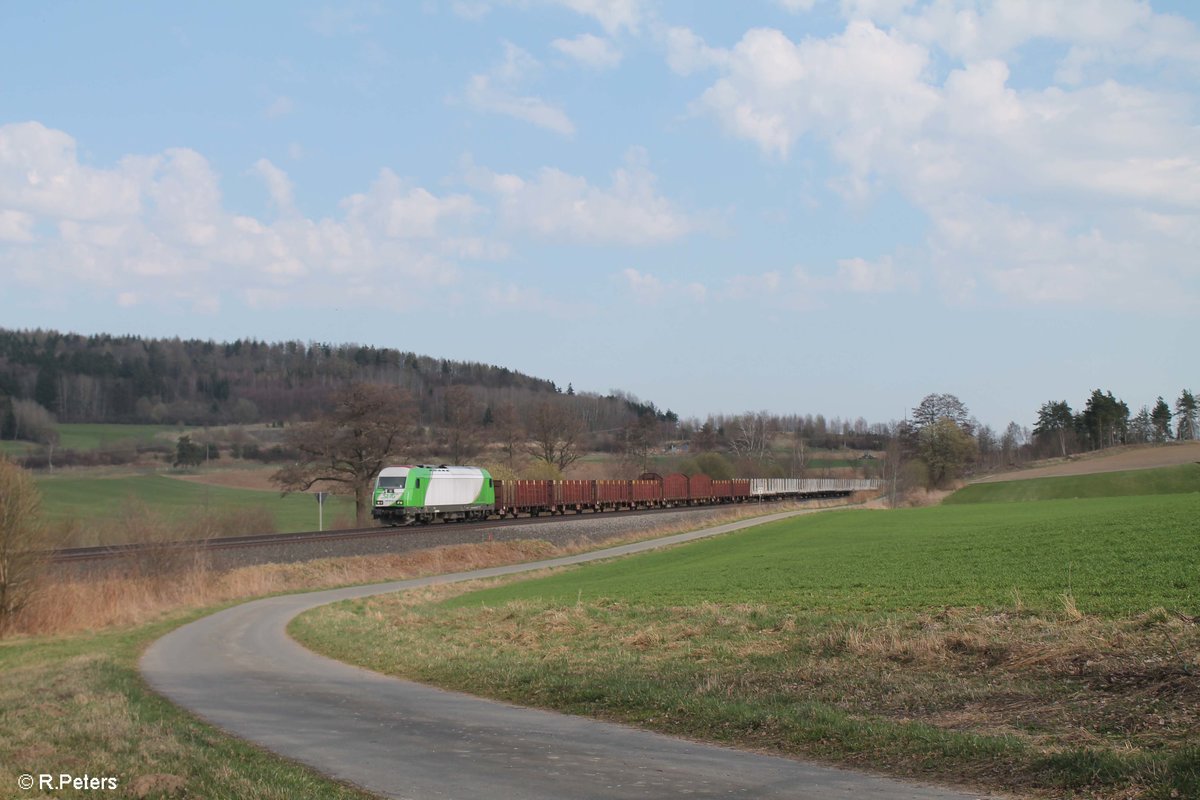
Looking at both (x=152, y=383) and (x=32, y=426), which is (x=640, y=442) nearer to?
(x=32, y=426)

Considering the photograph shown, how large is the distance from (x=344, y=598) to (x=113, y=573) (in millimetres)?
8324

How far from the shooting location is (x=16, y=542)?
27.7 metres

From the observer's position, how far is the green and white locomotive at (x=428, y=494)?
53.5 metres

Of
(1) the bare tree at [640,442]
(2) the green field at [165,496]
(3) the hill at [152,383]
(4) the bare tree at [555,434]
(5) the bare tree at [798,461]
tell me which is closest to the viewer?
(2) the green field at [165,496]

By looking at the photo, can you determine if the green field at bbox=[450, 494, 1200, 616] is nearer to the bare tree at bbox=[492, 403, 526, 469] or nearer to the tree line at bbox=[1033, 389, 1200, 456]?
the bare tree at bbox=[492, 403, 526, 469]

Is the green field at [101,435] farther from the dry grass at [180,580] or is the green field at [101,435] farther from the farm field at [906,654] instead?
the farm field at [906,654]

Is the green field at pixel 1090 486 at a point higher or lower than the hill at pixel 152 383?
lower

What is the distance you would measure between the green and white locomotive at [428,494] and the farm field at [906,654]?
89.0 ft

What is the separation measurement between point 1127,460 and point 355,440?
244 feet

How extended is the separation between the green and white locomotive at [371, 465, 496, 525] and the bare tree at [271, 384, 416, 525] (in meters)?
6.76

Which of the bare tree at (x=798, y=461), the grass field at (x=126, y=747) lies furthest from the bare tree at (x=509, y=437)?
the grass field at (x=126, y=747)

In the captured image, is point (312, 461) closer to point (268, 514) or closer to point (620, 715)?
point (268, 514)

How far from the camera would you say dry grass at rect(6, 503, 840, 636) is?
28219 millimetres

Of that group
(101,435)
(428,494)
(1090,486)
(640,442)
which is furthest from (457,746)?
(101,435)
